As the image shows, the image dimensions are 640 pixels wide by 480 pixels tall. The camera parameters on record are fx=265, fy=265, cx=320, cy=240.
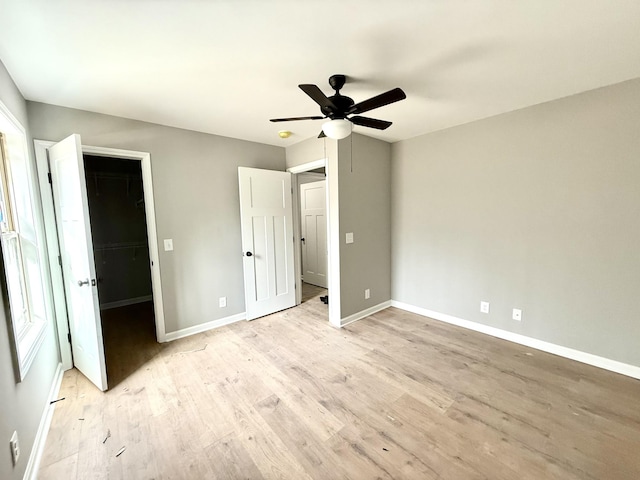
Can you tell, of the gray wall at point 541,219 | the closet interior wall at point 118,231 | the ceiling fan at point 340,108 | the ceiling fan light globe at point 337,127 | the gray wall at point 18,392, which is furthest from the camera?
the closet interior wall at point 118,231

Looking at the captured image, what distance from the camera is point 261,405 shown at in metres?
2.00

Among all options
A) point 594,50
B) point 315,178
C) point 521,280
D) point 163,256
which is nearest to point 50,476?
point 163,256

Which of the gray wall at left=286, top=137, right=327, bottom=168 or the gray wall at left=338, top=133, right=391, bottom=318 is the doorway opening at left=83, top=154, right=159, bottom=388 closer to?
the gray wall at left=286, top=137, right=327, bottom=168

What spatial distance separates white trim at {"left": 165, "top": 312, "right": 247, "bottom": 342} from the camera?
3.05 m

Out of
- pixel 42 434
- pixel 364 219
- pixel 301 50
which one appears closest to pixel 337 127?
pixel 301 50

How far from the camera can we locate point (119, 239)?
4434mm

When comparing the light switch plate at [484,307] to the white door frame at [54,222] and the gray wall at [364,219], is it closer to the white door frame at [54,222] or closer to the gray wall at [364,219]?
the gray wall at [364,219]

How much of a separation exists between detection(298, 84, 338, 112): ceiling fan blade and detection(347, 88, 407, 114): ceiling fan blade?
0.16m

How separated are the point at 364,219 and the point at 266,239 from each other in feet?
4.44

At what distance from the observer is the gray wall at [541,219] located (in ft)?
7.30

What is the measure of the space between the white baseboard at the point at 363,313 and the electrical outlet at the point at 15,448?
Result: 2.67 meters

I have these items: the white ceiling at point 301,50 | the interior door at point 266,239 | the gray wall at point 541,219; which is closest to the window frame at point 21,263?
the white ceiling at point 301,50

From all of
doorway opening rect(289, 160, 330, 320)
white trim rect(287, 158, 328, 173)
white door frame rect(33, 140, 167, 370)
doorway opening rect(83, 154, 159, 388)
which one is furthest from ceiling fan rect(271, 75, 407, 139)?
doorway opening rect(83, 154, 159, 388)

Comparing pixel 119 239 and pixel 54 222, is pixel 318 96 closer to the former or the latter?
pixel 54 222
